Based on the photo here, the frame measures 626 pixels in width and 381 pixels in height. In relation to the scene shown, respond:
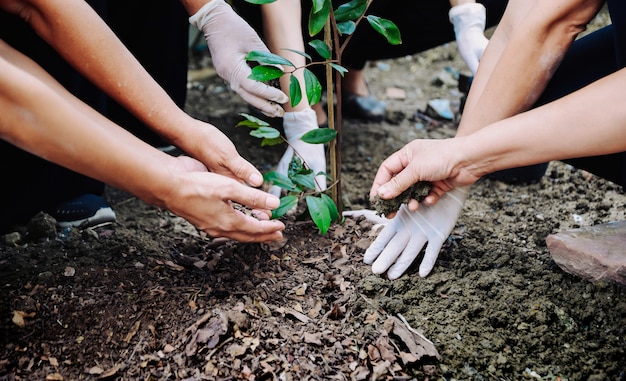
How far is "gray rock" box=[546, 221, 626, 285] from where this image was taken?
127 cm

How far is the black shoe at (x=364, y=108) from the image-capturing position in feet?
8.25

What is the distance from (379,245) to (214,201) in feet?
1.61

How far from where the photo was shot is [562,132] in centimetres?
112

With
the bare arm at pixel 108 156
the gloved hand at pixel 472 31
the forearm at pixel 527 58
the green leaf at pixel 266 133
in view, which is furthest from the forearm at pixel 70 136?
the gloved hand at pixel 472 31

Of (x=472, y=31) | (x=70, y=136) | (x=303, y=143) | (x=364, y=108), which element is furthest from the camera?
(x=364, y=108)

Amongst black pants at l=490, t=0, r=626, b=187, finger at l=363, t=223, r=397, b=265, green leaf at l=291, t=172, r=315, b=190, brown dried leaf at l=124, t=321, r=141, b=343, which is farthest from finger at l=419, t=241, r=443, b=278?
brown dried leaf at l=124, t=321, r=141, b=343

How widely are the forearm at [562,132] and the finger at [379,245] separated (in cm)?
32

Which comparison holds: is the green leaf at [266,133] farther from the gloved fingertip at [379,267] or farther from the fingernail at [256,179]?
the gloved fingertip at [379,267]

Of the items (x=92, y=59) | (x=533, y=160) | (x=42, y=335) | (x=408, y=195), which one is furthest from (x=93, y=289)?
(x=533, y=160)

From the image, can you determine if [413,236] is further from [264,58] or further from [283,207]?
[264,58]

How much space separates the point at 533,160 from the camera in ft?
3.89

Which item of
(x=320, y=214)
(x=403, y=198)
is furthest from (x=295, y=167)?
(x=403, y=198)

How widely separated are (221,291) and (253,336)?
0.63ft

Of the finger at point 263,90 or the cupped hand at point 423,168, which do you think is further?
the finger at point 263,90
